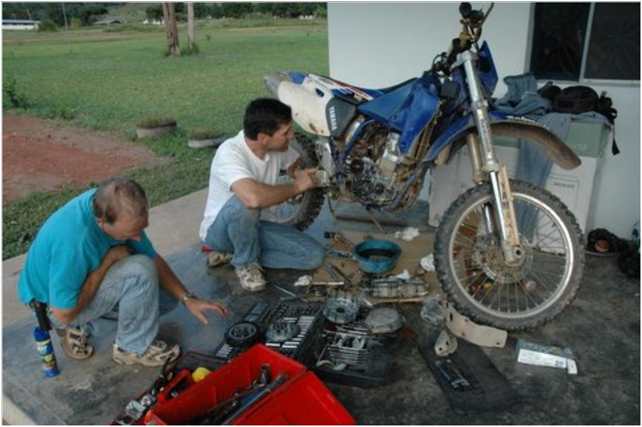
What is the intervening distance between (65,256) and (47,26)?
783 inches

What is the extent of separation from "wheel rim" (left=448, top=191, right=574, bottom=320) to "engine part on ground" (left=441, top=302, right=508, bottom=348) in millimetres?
96

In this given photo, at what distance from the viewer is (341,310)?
235cm

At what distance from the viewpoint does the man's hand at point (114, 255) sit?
6.66ft

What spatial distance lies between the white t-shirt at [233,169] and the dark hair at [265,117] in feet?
0.45

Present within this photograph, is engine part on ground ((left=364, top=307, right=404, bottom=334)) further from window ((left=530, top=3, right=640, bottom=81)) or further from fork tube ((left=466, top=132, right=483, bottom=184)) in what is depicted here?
window ((left=530, top=3, right=640, bottom=81))

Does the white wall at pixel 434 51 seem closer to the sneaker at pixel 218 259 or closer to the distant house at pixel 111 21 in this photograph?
the sneaker at pixel 218 259

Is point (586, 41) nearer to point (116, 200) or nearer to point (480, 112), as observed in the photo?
point (480, 112)

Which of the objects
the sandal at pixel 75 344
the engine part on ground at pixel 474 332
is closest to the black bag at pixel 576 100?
the engine part on ground at pixel 474 332

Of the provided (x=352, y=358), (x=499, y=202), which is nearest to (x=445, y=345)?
(x=352, y=358)

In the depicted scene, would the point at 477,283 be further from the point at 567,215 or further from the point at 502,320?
the point at 567,215

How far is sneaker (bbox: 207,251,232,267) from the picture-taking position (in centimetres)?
301

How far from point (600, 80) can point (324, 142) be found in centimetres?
169

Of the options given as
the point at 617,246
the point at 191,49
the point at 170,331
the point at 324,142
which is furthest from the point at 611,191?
the point at 191,49

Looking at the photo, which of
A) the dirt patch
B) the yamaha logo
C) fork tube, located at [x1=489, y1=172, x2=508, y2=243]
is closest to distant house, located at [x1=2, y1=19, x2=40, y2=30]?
the dirt patch
